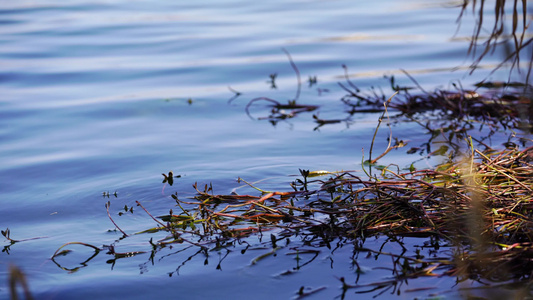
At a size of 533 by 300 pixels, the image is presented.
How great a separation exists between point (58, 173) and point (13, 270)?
121 inches

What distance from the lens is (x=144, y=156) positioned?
164 inches

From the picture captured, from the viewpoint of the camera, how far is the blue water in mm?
2457

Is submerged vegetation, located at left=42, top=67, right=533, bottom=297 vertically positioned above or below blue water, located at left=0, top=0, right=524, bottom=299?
below

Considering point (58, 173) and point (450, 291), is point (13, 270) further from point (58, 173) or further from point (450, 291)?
point (58, 173)

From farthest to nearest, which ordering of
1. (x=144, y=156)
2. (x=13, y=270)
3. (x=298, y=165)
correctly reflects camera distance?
(x=144, y=156) → (x=298, y=165) → (x=13, y=270)

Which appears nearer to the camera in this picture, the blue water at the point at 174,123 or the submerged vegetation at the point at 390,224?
the submerged vegetation at the point at 390,224

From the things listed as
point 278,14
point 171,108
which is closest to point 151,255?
point 171,108

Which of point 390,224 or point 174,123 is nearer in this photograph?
point 390,224

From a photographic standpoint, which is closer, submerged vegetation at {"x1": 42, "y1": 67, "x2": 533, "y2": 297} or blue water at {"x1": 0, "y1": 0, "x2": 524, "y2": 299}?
submerged vegetation at {"x1": 42, "y1": 67, "x2": 533, "y2": 297}

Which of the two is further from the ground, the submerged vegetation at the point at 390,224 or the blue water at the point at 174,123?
the blue water at the point at 174,123

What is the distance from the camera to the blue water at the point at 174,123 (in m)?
2.46

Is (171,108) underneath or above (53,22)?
underneath

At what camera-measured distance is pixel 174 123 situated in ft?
16.7

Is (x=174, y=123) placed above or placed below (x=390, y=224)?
above
